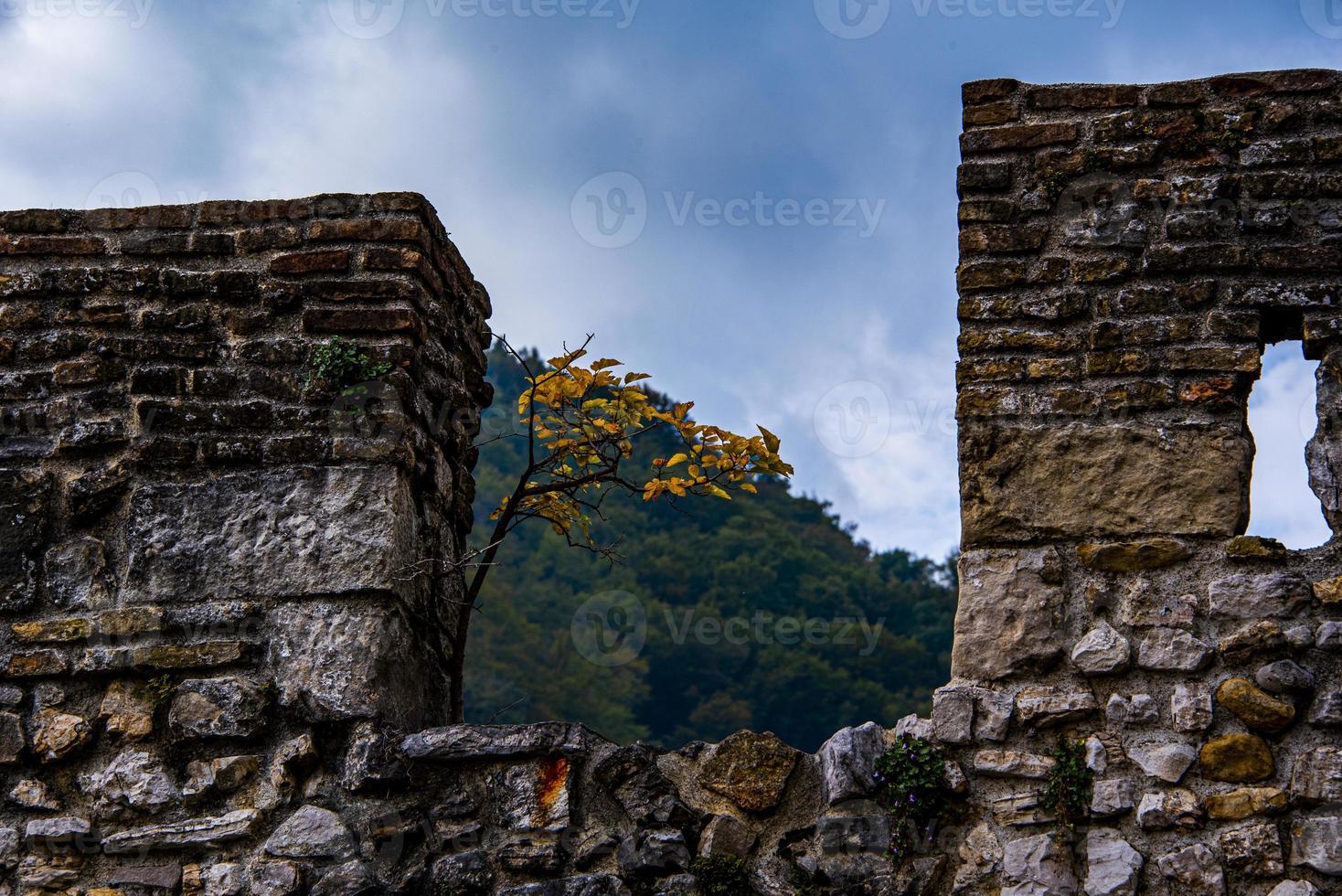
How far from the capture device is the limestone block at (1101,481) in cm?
304

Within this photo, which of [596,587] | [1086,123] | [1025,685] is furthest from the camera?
[596,587]

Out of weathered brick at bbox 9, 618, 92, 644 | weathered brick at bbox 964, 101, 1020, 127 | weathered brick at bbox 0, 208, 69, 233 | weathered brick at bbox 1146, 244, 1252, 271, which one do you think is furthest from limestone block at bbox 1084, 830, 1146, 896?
weathered brick at bbox 0, 208, 69, 233

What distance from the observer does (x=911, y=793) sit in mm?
2939

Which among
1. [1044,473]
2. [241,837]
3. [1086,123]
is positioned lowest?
[241,837]

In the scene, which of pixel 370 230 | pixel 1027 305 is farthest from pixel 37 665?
pixel 1027 305

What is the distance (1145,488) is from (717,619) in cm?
2040

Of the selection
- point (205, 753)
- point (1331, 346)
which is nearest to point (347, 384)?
point (205, 753)

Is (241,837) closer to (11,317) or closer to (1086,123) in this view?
(11,317)

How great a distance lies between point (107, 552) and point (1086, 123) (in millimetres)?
2550

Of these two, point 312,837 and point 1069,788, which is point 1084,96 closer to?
point 1069,788

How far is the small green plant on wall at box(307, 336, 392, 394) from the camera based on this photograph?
3.37m

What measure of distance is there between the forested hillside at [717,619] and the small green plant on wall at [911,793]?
65.0 ft

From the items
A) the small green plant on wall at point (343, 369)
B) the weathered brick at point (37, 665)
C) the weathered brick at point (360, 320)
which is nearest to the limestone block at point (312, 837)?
the weathered brick at point (37, 665)

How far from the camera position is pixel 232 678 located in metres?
3.17
